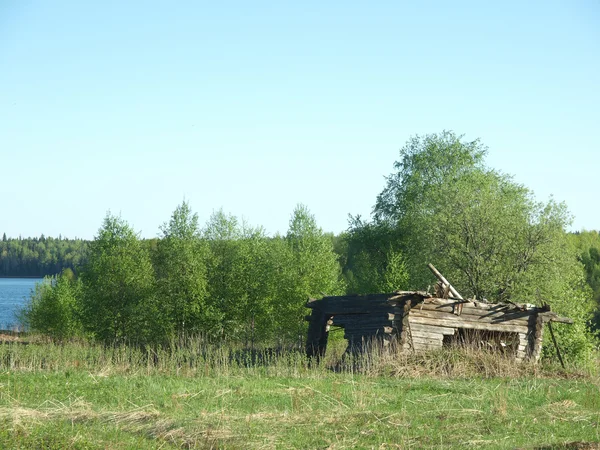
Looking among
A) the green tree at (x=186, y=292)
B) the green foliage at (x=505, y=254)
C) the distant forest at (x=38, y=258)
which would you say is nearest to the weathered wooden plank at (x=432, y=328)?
the green foliage at (x=505, y=254)

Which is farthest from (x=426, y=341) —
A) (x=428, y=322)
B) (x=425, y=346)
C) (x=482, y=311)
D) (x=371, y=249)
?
(x=371, y=249)

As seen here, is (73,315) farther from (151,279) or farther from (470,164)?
(470,164)

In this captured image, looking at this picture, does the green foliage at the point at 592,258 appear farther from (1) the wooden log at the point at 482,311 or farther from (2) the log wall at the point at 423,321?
(1) the wooden log at the point at 482,311

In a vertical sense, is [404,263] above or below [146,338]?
above

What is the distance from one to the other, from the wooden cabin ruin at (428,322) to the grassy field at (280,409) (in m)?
2.34

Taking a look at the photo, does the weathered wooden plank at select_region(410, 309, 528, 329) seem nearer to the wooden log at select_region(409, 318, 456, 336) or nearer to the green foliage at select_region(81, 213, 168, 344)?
the wooden log at select_region(409, 318, 456, 336)

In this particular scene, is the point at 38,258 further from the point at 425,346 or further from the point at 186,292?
the point at 425,346

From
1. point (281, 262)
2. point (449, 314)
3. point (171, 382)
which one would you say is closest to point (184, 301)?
point (281, 262)

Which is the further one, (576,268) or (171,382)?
(576,268)

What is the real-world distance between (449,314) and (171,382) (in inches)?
380

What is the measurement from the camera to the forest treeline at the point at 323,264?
99.4 ft

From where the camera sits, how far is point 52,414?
11.1 m

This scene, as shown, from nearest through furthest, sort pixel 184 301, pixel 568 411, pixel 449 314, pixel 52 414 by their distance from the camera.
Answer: pixel 52 414 < pixel 568 411 < pixel 449 314 < pixel 184 301

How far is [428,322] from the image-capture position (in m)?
20.6
